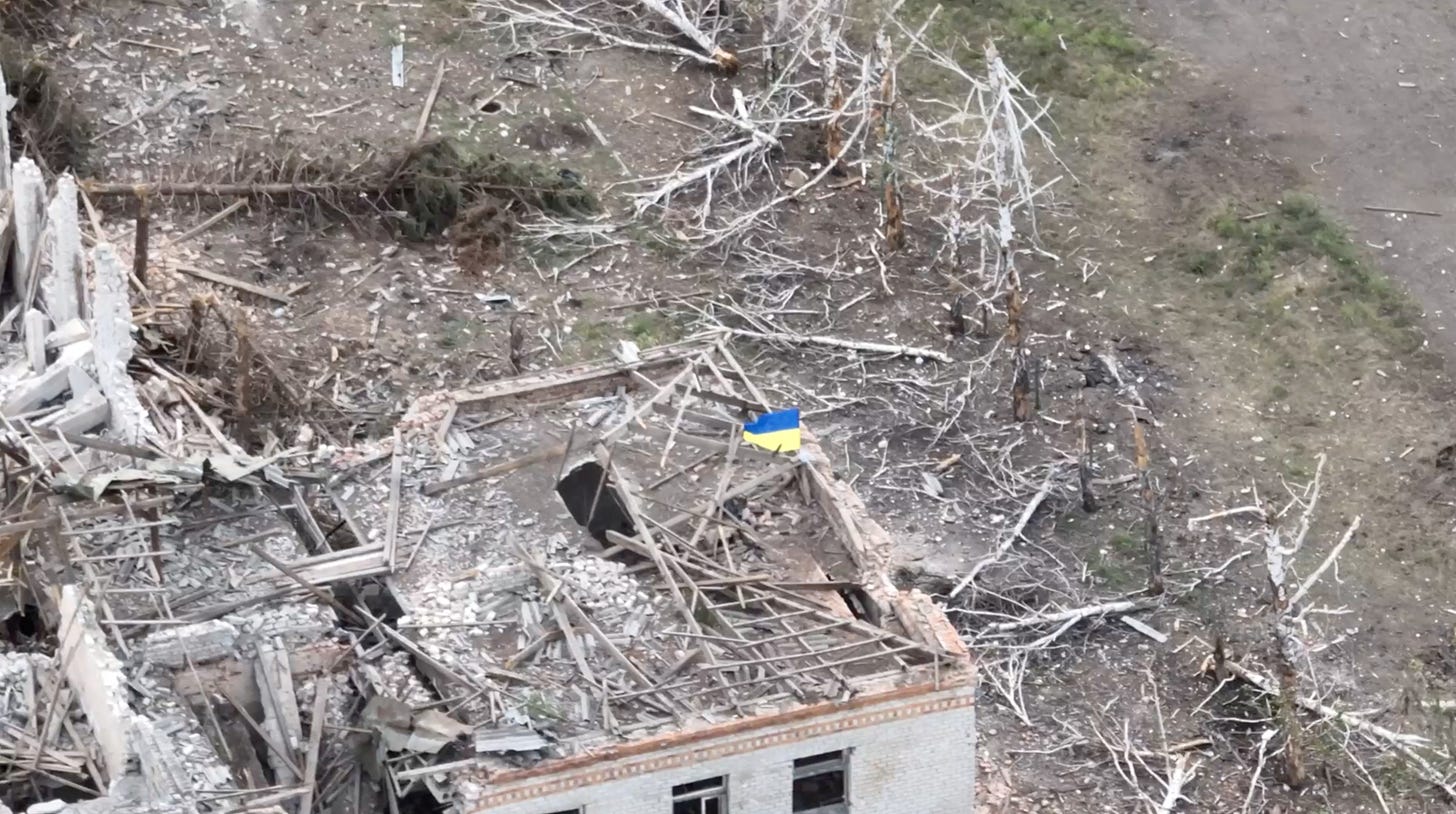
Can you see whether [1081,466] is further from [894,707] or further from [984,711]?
[894,707]

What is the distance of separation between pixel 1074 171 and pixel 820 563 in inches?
738

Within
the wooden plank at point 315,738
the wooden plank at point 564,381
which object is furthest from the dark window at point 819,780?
the wooden plank at point 564,381

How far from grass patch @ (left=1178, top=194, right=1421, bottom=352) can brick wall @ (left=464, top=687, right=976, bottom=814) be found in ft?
55.3

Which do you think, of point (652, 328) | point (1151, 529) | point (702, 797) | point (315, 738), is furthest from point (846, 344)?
point (315, 738)

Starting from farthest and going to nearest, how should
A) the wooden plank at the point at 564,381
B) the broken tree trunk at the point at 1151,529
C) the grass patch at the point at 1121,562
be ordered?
the grass patch at the point at 1121,562
the broken tree trunk at the point at 1151,529
the wooden plank at the point at 564,381

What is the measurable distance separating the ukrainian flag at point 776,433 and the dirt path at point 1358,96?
56.4 ft

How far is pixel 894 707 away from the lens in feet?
78.7

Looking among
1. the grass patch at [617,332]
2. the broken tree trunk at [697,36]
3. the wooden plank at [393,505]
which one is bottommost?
the grass patch at [617,332]

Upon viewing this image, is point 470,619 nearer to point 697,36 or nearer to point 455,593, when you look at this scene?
point 455,593

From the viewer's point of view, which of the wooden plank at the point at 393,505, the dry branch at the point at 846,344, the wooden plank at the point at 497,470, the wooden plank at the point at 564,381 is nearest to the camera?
the wooden plank at the point at 393,505

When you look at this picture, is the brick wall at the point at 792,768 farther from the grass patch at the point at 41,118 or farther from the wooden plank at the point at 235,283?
the grass patch at the point at 41,118

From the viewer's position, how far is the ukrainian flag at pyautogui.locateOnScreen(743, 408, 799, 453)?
26.7 meters

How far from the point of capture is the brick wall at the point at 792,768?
75.3 ft

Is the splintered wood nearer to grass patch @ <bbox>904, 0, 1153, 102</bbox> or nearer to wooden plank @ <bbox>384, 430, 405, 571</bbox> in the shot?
wooden plank @ <bbox>384, 430, 405, 571</bbox>
